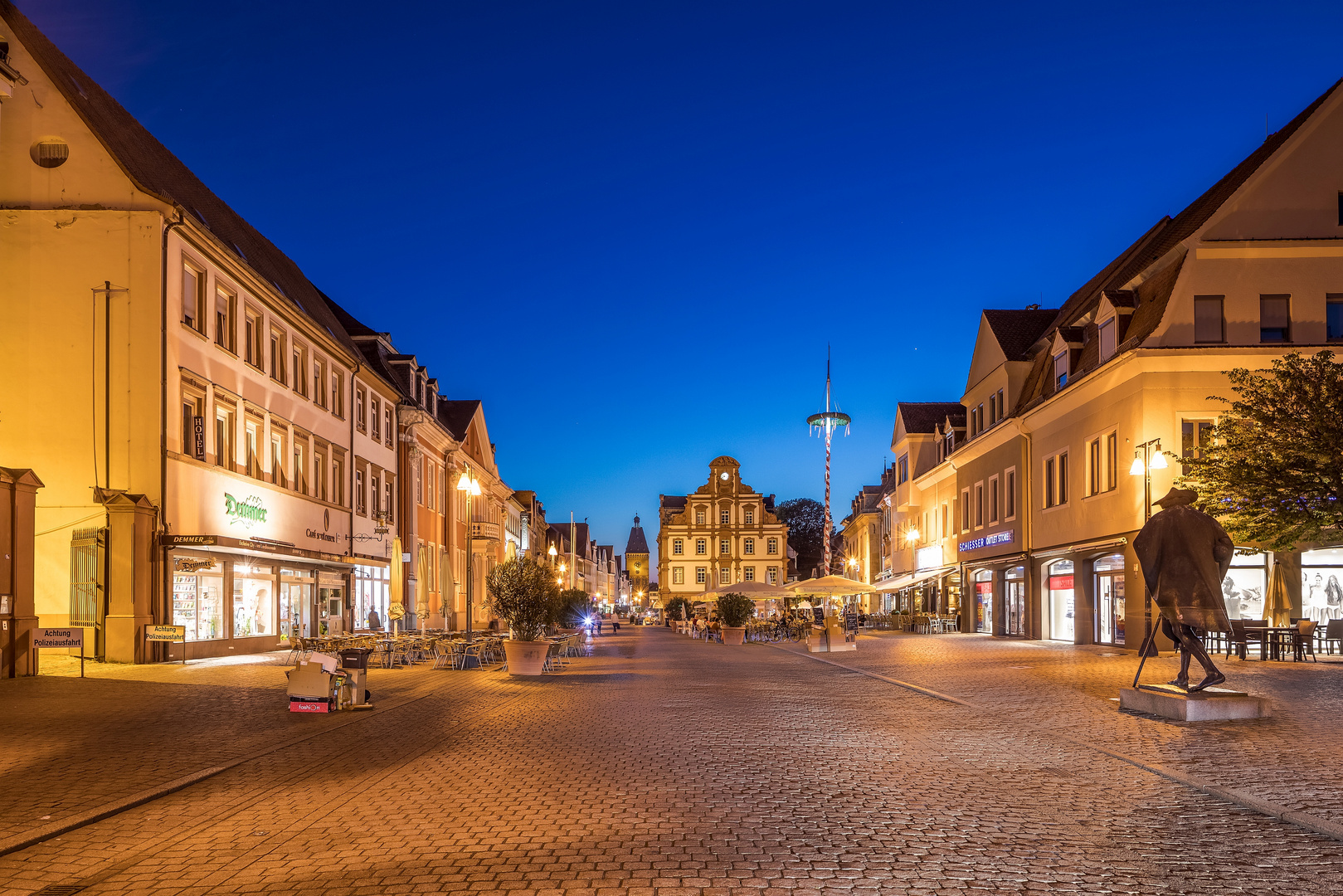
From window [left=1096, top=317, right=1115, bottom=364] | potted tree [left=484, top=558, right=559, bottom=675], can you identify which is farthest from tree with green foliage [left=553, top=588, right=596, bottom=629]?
window [left=1096, top=317, right=1115, bottom=364]

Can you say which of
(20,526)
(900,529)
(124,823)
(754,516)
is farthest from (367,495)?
(754,516)

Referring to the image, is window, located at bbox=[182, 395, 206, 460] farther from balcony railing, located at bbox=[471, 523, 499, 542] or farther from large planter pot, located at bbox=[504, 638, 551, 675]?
balcony railing, located at bbox=[471, 523, 499, 542]

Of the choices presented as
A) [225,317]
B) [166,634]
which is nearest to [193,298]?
[225,317]

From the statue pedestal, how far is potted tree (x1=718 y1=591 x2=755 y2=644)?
2862cm

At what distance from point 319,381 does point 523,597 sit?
16.0 m

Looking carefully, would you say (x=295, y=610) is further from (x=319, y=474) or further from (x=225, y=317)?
(x=225, y=317)

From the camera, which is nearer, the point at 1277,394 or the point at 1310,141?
the point at 1277,394

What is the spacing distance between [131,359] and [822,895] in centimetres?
2322

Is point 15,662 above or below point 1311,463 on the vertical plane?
below

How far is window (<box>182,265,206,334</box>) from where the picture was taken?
26.4m

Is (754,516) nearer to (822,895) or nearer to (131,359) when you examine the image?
(131,359)

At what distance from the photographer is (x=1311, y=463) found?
Answer: 64.5 feet

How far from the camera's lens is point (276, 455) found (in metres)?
32.8

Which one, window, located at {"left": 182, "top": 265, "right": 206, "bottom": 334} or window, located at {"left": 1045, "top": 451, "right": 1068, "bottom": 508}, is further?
window, located at {"left": 1045, "top": 451, "right": 1068, "bottom": 508}
